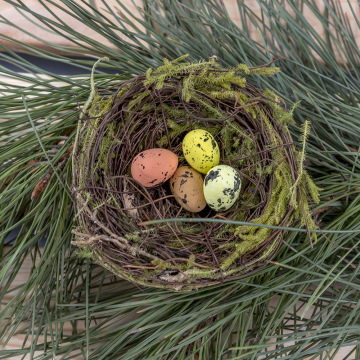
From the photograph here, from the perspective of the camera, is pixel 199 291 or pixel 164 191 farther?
pixel 164 191

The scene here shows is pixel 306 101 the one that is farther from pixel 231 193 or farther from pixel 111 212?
pixel 111 212

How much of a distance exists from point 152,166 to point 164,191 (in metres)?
0.07

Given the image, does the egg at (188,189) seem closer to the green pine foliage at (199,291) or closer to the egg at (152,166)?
the egg at (152,166)

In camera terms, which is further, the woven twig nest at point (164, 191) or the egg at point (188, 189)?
the egg at point (188, 189)

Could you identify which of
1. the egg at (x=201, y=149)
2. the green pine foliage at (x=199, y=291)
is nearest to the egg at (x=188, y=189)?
the egg at (x=201, y=149)

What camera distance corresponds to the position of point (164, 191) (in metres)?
0.53

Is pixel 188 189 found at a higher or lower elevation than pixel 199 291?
higher

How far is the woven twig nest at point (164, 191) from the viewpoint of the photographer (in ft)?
Result: 1.32

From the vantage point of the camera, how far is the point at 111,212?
455 millimetres

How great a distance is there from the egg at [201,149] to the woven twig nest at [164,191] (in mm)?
29

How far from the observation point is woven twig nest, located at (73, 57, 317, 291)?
0.40 metres

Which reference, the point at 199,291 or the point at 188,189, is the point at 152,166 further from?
the point at 199,291

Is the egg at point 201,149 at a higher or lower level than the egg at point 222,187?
higher

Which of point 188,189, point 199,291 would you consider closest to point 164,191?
point 188,189
